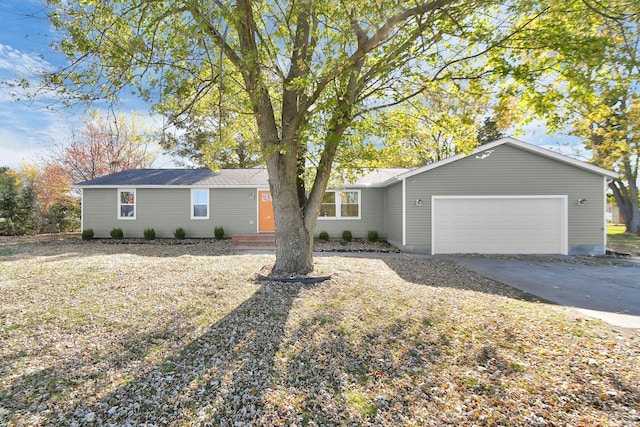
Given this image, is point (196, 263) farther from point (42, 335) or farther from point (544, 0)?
point (544, 0)

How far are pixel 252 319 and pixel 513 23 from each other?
20.1 feet

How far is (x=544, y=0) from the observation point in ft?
14.7

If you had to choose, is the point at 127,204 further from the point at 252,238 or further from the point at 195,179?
the point at 252,238

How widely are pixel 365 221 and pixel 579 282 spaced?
832 centimetres

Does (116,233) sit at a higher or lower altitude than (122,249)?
higher

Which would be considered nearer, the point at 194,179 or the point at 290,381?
the point at 290,381

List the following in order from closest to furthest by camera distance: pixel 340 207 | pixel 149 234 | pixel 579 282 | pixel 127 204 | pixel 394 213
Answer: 1. pixel 579 282
2. pixel 394 213
3. pixel 149 234
4. pixel 340 207
5. pixel 127 204

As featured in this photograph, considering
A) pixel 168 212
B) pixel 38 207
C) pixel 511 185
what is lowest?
pixel 168 212

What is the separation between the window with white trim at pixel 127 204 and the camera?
14.7 m

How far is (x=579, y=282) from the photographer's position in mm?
6977

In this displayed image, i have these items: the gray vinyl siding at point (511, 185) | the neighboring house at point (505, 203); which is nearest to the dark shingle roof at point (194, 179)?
the gray vinyl siding at point (511, 185)

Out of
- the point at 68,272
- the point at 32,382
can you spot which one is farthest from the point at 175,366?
the point at 68,272

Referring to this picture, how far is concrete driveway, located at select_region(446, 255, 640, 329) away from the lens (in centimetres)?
500

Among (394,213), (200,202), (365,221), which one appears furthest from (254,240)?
(394,213)
